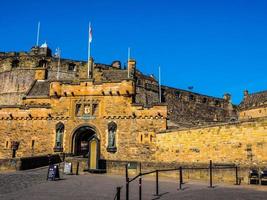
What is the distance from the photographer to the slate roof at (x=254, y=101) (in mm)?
50056

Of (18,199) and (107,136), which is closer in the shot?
(18,199)

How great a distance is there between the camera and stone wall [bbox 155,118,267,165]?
17.9m

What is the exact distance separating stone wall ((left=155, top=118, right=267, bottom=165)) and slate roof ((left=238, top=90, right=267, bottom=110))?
29799mm

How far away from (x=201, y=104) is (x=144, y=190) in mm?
43822

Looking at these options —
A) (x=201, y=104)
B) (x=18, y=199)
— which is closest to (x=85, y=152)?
(x=18, y=199)

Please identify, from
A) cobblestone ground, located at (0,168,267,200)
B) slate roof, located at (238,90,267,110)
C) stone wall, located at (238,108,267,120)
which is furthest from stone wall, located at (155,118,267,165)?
slate roof, located at (238,90,267,110)

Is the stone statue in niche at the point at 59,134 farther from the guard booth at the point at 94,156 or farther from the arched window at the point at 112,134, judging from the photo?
the guard booth at the point at 94,156

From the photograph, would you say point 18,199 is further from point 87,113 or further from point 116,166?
point 87,113

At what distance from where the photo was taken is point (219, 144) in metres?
20.2

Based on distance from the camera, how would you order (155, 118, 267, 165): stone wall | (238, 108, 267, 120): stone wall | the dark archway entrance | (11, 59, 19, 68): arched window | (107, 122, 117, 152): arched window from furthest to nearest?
(238, 108, 267, 120): stone wall → (11, 59, 19, 68): arched window → the dark archway entrance → (107, 122, 117, 152): arched window → (155, 118, 267, 165): stone wall

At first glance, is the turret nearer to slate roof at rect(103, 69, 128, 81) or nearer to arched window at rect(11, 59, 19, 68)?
arched window at rect(11, 59, 19, 68)

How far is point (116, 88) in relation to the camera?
89.0ft

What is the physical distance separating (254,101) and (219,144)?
3482cm

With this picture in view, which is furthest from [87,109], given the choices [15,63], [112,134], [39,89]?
[15,63]
